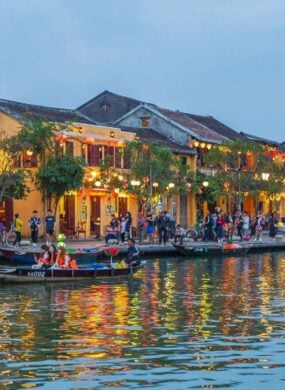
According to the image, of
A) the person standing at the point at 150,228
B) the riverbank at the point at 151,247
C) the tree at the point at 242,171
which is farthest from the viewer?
the tree at the point at 242,171

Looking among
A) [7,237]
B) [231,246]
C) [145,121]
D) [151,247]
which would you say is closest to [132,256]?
[151,247]

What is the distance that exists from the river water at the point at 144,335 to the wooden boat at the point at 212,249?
43.5 feet

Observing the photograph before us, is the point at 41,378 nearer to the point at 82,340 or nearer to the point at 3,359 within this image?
the point at 3,359

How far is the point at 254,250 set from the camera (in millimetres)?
54062

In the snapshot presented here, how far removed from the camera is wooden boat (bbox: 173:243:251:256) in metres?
47.3

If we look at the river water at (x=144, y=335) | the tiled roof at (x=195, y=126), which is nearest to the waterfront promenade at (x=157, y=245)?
the river water at (x=144, y=335)

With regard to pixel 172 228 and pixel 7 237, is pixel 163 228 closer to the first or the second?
pixel 172 228

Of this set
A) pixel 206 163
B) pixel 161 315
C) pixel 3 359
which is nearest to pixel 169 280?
pixel 161 315

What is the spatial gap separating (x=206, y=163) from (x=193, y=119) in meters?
9.36

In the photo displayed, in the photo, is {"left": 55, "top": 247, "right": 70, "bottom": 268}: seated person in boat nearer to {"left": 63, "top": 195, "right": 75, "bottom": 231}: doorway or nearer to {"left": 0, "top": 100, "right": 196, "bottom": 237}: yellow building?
{"left": 0, "top": 100, "right": 196, "bottom": 237}: yellow building

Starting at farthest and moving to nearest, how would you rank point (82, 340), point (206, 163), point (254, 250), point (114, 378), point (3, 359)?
point (206, 163) → point (254, 250) → point (82, 340) → point (3, 359) → point (114, 378)

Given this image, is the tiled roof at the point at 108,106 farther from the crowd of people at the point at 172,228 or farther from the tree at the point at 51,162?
the tree at the point at 51,162

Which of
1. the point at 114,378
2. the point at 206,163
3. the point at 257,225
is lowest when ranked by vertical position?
the point at 114,378

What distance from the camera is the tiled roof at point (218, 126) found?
3258 inches
